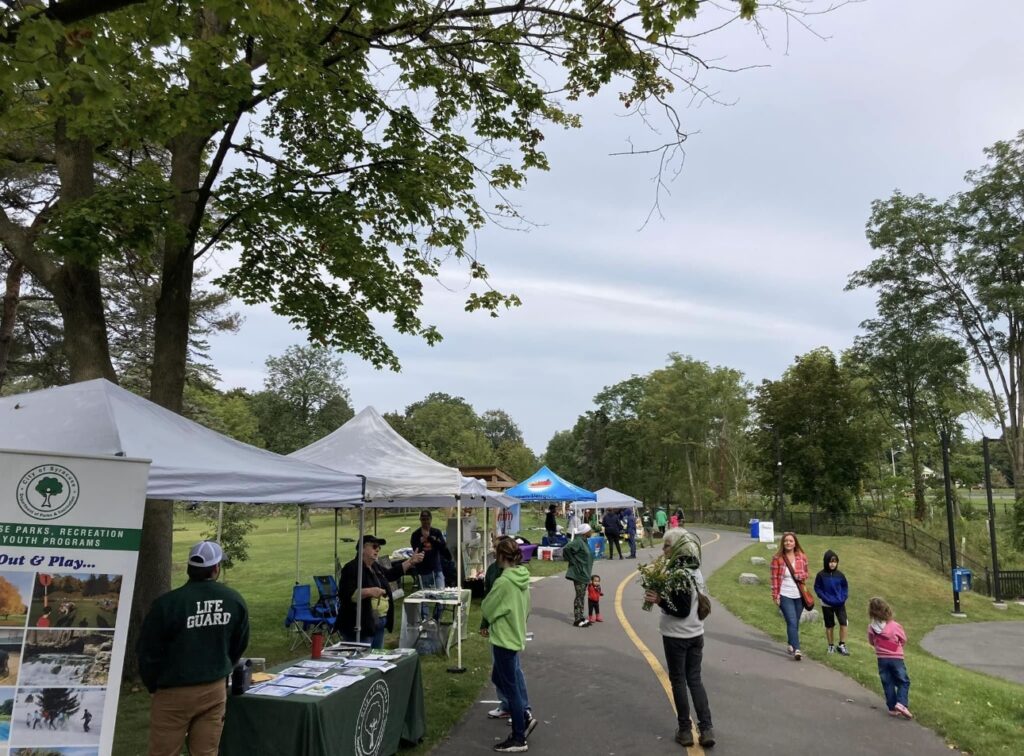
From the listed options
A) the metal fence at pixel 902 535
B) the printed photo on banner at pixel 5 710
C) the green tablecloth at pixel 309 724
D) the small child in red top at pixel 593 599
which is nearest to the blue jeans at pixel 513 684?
the green tablecloth at pixel 309 724

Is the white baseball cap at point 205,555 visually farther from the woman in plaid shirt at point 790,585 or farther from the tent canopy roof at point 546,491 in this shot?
the tent canopy roof at point 546,491

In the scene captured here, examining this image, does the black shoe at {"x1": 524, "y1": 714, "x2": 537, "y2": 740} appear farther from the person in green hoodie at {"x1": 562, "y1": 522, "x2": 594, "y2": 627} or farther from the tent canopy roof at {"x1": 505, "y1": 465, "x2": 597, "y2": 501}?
the tent canopy roof at {"x1": 505, "y1": 465, "x2": 597, "y2": 501}

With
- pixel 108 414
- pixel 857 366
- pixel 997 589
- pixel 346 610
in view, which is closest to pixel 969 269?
pixel 857 366

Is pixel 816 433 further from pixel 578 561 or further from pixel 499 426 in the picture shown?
pixel 499 426

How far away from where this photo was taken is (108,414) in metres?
4.73

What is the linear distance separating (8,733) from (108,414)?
2.03m

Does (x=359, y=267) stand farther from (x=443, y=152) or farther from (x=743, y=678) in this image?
(x=743, y=678)

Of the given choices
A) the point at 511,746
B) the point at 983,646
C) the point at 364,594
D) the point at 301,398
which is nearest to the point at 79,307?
the point at 364,594

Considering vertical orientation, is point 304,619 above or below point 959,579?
above

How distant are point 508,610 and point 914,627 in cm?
1610

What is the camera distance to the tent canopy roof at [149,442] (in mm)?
4504

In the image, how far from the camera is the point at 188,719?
4.10 metres

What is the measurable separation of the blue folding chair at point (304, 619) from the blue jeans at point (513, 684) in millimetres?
4883

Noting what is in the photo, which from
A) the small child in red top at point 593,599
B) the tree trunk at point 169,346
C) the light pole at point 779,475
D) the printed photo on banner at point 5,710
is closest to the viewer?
the printed photo on banner at point 5,710
